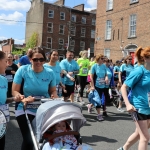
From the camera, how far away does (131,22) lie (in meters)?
24.9

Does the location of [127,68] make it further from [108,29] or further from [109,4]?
[109,4]

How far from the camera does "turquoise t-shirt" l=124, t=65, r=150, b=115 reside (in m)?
3.90

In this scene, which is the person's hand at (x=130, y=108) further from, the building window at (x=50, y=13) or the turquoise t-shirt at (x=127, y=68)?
the building window at (x=50, y=13)

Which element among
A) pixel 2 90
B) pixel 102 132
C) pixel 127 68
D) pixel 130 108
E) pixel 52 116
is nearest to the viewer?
pixel 52 116

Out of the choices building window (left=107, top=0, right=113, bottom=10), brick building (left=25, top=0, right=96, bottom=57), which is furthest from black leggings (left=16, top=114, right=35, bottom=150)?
brick building (left=25, top=0, right=96, bottom=57)

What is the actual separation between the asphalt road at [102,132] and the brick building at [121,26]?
52.7ft

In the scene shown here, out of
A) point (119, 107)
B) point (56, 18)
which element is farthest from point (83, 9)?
point (119, 107)

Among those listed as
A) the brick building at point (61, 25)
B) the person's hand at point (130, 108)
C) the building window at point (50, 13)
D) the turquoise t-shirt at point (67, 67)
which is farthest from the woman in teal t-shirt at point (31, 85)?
the building window at point (50, 13)

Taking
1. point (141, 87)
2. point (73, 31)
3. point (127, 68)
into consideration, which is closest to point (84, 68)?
point (127, 68)

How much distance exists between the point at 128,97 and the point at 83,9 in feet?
171

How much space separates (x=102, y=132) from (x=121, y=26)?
21126mm

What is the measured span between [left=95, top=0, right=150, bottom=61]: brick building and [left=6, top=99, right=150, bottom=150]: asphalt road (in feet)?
52.7

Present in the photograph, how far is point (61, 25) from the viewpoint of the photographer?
5075cm

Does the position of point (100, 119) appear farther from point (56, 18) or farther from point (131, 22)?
point (56, 18)
